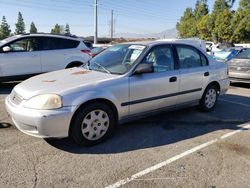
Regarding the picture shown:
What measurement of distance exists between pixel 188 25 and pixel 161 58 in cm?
5460

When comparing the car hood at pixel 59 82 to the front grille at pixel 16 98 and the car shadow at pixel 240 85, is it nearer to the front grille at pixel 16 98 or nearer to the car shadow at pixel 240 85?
the front grille at pixel 16 98

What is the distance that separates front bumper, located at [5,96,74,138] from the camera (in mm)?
3596

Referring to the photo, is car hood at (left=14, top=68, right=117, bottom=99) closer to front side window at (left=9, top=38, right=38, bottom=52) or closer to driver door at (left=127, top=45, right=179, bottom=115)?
driver door at (left=127, top=45, right=179, bottom=115)

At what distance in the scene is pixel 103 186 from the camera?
3043mm

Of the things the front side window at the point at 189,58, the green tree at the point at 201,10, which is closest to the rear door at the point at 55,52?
the front side window at the point at 189,58

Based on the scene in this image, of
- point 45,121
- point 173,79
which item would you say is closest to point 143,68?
point 173,79

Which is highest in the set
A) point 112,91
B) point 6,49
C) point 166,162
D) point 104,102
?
point 6,49

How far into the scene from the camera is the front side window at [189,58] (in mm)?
5215

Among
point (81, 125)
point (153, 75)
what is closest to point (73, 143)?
point (81, 125)

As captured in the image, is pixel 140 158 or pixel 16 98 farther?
pixel 16 98

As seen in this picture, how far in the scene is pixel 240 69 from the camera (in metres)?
9.41

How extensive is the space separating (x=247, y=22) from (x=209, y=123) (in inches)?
1467

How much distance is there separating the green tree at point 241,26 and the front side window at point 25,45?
3618 centimetres

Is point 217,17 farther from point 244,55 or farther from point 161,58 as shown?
point 161,58
